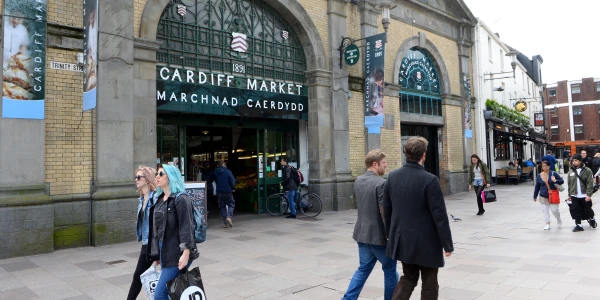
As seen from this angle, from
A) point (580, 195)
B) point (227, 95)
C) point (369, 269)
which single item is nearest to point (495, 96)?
point (580, 195)

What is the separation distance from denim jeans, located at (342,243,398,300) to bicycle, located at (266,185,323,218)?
25.5 ft

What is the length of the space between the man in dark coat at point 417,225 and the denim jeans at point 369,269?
0.28 metres

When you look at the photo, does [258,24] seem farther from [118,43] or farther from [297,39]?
[118,43]

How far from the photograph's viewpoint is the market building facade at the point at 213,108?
26.5 ft

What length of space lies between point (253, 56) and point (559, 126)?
66.2 m

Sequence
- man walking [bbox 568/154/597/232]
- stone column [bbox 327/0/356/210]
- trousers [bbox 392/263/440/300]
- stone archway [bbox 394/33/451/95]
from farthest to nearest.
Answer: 1. stone archway [bbox 394/33/451/95]
2. stone column [bbox 327/0/356/210]
3. man walking [bbox 568/154/597/232]
4. trousers [bbox 392/263/440/300]

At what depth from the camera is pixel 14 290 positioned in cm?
545

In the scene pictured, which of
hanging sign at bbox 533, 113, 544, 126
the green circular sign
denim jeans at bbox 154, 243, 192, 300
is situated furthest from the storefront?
hanging sign at bbox 533, 113, 544, 126

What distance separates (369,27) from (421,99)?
4487mm

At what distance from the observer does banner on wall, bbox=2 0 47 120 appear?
7.43m

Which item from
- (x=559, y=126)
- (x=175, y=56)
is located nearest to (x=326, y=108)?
(x=175, y=56)

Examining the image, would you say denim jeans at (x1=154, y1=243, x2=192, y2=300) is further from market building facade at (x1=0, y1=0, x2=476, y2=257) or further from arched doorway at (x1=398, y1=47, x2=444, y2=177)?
arched doorway at (x1=398, y1=47, x2=444, y2=177)

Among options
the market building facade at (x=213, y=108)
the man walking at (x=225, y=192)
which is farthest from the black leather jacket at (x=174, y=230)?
the man walking at (x=225, y=192)

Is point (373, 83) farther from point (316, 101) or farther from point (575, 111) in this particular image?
point (575, 111)
